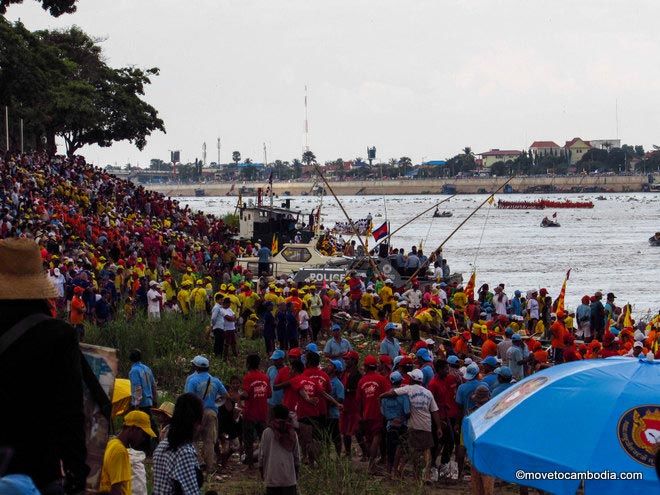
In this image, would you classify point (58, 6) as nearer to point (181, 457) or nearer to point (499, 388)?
point (499, 388)

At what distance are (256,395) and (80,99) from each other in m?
48.4

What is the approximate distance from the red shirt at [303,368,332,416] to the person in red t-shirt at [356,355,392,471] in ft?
1.40

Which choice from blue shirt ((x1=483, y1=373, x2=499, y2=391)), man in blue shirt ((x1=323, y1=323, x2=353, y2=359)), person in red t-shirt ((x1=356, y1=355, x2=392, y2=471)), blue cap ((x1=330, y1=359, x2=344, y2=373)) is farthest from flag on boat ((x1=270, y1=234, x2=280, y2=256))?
blue shirt ((x1=483, y1=373, x2=499, y2=391))

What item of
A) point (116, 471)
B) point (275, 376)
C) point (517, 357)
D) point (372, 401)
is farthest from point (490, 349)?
point (116, 471)

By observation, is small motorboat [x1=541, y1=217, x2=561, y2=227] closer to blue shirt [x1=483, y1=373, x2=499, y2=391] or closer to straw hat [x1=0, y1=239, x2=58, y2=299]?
blue shirt [x1=483, y1=373, x2=499, y2=391]

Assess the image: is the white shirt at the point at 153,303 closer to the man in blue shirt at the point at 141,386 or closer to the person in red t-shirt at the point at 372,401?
the man in blue shirt at the point at 141,386

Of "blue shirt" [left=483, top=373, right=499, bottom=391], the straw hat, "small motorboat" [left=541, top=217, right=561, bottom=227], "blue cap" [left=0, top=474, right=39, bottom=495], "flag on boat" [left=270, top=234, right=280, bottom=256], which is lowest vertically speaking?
"small motorboat" [left=541, top=217, right=561, bottom=227]

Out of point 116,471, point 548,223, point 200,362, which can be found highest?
point 116,471

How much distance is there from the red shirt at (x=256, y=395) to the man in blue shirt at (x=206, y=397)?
0.48m

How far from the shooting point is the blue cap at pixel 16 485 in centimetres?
377

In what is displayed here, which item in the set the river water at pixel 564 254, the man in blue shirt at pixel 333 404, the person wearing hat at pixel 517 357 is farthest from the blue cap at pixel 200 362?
the river water at pixel 564 254

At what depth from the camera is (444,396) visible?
41.8 ft

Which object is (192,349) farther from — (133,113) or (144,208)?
(133,113)

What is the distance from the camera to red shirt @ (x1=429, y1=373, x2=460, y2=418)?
12.7m
